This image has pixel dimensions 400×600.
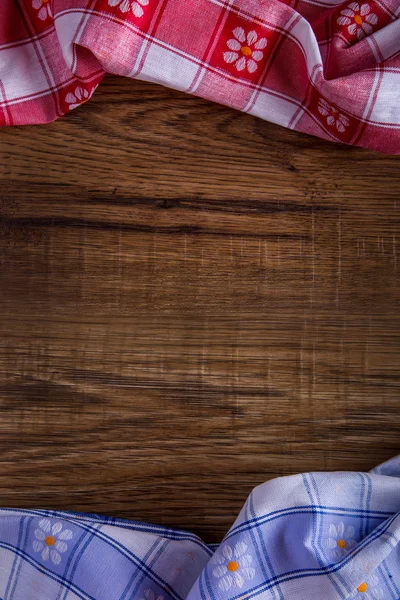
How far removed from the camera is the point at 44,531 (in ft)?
1.59

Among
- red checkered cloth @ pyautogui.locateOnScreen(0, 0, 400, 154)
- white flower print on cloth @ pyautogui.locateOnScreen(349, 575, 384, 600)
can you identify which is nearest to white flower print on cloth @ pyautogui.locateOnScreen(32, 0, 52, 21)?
red checkered cloth @ pyautogui.locateOnScreen(0, 0, 400, 154)

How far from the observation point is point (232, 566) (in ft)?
1.48

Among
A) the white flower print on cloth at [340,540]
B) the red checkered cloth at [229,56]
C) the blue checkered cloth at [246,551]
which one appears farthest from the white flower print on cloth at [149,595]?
the red checkered cloth at [229,56]

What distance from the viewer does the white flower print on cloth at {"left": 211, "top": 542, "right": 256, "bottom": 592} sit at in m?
0.45

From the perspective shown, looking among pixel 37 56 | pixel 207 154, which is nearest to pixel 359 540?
pixel 207 154

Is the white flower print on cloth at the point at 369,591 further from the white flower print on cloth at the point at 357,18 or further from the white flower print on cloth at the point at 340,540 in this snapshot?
the white flower print on cloth at the point at 357,18

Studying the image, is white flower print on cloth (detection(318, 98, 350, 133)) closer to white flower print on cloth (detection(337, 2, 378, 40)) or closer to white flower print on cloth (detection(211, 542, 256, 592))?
white flower print on cloth (detection(337, 2, 378, 40))

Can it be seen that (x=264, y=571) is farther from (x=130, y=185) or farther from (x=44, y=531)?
(x=130, y=185)

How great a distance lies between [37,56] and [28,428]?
324mm

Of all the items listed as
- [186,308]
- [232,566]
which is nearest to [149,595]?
[232,566]

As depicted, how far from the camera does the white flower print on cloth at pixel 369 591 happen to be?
1.45ft

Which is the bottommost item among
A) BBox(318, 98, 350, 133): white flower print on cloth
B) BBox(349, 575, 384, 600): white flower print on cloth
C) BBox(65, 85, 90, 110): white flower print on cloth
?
BBox(349, 575, 384, 600): white flower print on cloth

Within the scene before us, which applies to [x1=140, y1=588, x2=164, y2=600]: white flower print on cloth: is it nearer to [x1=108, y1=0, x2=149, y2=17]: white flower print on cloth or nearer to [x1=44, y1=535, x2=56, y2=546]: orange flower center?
[x1=44, y1=535, x2=56, y2=546]: orange flower center

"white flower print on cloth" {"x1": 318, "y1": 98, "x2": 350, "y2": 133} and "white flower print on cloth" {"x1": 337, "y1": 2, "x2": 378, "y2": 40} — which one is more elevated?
"white flower print on cloth" {"x1": 337, "y1": 2, "x2": 378, "y2": 40}
